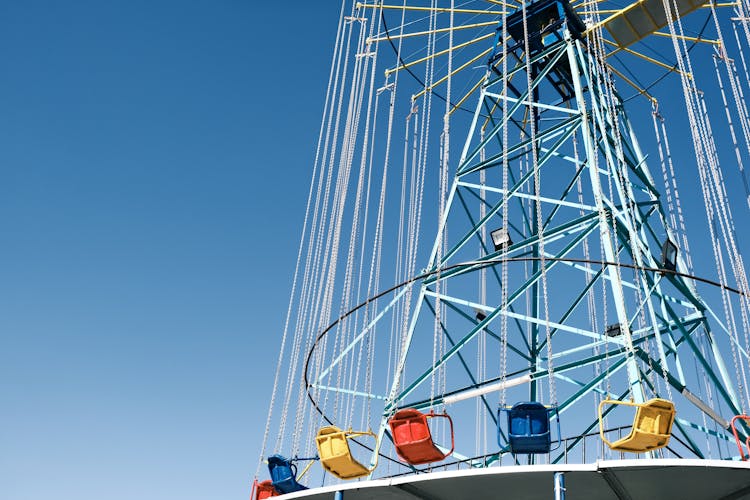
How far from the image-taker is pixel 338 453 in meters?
12.2

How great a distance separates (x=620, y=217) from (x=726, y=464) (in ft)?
19.2

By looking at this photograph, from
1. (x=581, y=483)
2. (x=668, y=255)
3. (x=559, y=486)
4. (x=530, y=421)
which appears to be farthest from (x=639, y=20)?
(x=559, y=486)

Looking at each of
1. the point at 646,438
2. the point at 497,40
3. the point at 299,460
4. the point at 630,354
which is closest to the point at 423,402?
the point at 299,460

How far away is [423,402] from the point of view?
49.6 feet

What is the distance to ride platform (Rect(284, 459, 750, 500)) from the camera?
1023cm

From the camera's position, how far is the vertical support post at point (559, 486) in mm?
10328

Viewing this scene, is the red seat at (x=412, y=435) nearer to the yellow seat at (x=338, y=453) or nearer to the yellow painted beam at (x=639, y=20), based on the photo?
the yellow seat at (x=338, y=453)

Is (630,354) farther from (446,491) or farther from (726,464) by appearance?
(446,491)

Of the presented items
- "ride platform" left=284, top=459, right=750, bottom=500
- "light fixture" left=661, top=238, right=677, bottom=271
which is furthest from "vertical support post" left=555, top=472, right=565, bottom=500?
"light fixture" left=661, top=238, right=677, bottom=271

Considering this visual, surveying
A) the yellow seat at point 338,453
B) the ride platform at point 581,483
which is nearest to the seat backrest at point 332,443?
the yellow seat at point 338,453

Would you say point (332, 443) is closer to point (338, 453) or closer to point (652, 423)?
point (338, 453)

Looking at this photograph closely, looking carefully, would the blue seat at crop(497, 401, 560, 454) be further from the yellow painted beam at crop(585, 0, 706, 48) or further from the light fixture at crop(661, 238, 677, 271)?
the yellow painted beam at crop(585, 0, 706, 48)

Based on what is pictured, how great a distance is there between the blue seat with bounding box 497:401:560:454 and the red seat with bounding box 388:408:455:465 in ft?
3.46

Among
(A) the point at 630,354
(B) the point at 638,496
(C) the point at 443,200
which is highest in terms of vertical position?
(C) the point at 443,200
